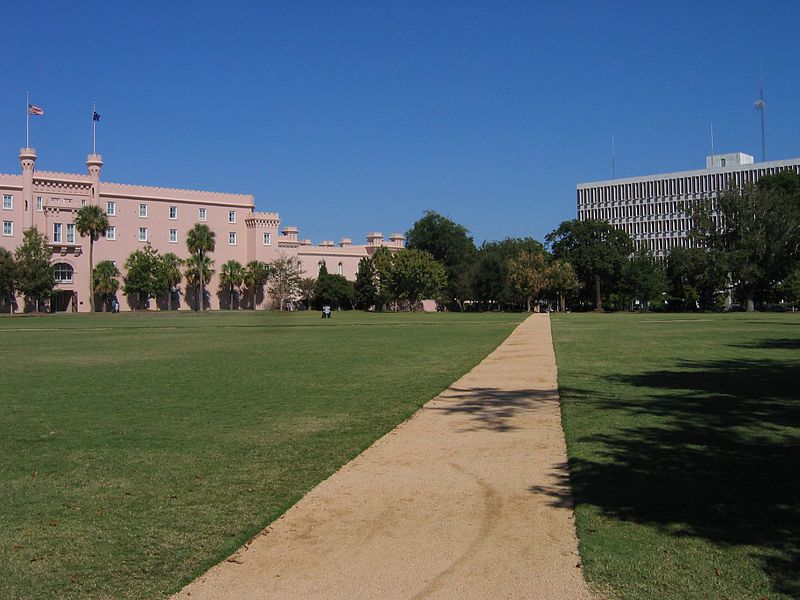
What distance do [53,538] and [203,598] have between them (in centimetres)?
184

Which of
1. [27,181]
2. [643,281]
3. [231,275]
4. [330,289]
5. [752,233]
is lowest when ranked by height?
[330,289]

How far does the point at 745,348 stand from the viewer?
25.1m

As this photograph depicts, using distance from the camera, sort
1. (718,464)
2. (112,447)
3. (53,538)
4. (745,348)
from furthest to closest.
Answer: (745,348), (112,447), (718,464), (53,538)

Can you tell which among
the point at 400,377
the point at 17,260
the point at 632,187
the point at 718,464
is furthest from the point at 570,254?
the point at 718,464

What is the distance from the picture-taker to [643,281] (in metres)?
99.8

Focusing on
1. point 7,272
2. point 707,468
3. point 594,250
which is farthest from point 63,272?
point 707,468

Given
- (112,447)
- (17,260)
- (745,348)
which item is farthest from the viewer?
(17,260)

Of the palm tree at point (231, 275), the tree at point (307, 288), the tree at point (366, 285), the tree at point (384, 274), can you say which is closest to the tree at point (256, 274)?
the palm tree at point (231, 275)

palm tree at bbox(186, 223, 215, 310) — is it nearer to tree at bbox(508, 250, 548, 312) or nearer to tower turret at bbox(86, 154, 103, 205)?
tower turret at bbox(86, 154, 103, 205)

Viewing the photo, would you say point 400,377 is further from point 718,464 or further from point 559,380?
point 718,464

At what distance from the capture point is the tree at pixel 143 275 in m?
93.8

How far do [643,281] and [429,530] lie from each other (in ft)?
323

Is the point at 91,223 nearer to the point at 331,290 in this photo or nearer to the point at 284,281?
the point at 284,281

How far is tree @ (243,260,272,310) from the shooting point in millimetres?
103375
